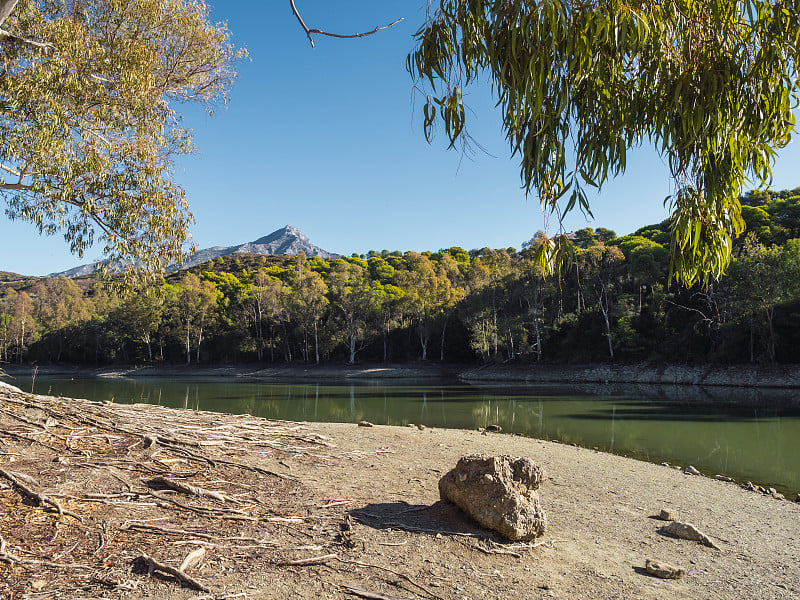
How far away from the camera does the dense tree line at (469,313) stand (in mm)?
25641

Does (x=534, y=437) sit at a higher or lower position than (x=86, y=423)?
lower

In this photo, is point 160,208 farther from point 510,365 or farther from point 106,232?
point 510,365

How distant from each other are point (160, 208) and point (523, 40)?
7.23 metres

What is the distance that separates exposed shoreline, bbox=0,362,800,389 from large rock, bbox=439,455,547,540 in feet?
80.0

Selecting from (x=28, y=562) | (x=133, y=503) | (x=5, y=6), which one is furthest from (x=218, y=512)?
(x=5, y=6)

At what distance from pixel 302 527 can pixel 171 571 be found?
0.96 metres

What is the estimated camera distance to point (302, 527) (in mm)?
3246

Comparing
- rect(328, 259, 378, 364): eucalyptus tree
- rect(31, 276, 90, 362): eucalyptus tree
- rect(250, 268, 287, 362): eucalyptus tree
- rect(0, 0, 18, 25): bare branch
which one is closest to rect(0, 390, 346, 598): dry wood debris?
rect(0, 0, 18, 25): bare branch

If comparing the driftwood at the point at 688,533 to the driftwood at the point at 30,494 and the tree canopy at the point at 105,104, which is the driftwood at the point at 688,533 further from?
the tree canopy at the point at 105,104

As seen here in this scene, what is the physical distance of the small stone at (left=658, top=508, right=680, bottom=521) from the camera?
4.52m

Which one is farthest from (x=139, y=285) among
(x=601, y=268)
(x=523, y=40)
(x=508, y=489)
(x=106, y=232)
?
(x=601, y=268)

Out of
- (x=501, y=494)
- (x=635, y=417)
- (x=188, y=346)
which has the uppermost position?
(x=501, y=494)

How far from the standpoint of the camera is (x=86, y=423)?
200 inches

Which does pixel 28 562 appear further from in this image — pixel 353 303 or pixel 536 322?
pixel 353 303
